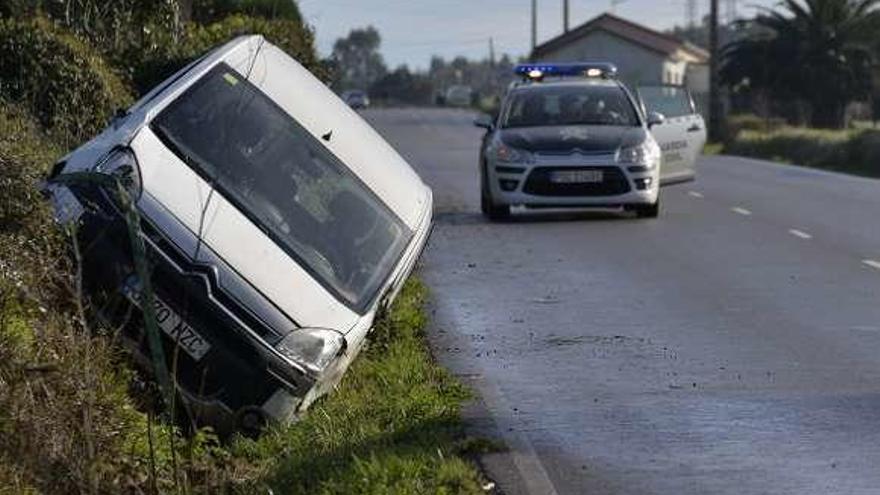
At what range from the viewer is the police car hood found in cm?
2131

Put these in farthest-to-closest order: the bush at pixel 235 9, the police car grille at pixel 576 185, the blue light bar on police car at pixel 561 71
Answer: the bush at pixel 235 9 → the blue light bar on police car at pixel 561 71 → the police car grille at pixel 576 185

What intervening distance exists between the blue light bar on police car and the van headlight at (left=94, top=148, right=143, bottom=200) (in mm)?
15840

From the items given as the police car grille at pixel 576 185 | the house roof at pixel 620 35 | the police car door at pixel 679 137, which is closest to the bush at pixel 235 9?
the police car door at pixel 679 137

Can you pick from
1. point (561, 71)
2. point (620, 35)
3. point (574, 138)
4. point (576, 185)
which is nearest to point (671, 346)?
point (576, 185)

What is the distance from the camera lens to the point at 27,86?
54.9 ft

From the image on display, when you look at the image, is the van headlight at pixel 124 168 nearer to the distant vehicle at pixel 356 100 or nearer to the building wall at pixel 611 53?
the distant vehicle at pixel 356 100

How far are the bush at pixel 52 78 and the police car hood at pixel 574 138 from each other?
548cm

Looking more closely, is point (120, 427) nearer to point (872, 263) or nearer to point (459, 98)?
point (872, 263)

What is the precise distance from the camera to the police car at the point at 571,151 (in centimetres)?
2116

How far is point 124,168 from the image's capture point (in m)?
9.14

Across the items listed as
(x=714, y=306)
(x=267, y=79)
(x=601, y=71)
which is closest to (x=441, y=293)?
(x=714, y=306)

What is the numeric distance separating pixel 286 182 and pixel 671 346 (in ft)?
9.79

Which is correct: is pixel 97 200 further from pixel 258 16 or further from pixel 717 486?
pixel 258 16

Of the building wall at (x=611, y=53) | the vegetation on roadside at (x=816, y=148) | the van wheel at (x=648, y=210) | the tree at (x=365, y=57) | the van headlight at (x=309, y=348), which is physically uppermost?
the van headlight at (x=309, y=348)
